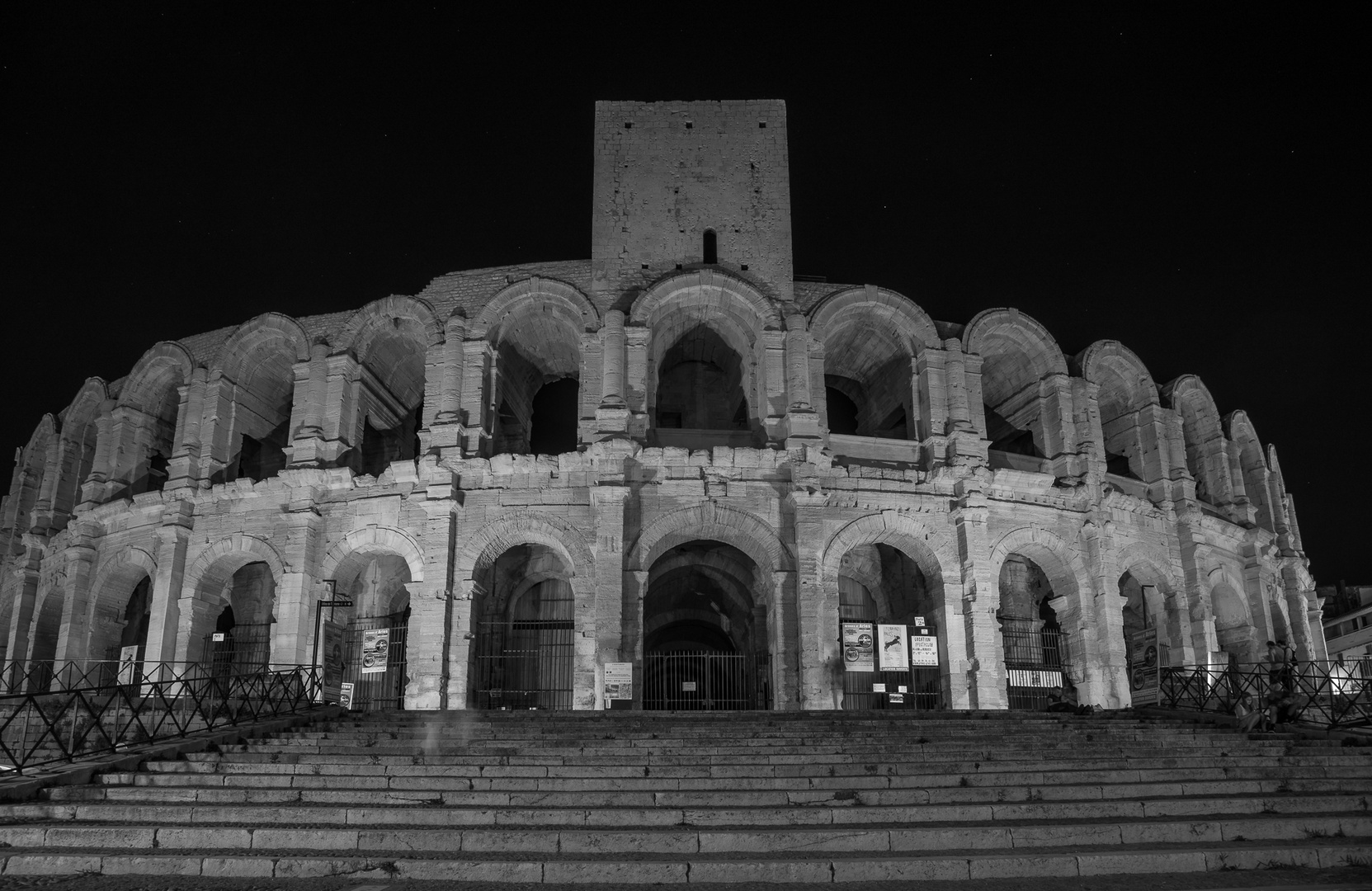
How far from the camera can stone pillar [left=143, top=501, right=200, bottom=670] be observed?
21.5 meters

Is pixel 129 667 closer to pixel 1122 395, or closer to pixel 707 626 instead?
pixel 707 626

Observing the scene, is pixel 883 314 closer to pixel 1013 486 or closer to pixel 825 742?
pixel 1013 486

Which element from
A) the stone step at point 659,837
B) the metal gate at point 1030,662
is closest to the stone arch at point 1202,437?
the metal gate at point 1030,662

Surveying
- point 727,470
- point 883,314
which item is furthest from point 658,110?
point 727,470

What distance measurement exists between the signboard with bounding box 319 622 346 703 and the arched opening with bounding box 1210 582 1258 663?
1969 cm

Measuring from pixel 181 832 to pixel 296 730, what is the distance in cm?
525

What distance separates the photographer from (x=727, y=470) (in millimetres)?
20750

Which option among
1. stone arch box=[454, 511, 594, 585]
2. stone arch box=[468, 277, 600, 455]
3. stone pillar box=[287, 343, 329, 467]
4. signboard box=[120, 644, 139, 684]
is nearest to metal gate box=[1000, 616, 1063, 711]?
stone arch box=[454, 511, 594, 585]

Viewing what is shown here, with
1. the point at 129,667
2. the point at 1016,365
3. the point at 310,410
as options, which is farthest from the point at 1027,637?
the point at 129,667

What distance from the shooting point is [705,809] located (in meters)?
8.89

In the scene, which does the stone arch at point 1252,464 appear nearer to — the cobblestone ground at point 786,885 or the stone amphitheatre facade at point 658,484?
the stone amphitheatre facade at point 658,484

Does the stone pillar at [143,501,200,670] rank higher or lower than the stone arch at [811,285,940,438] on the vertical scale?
lower

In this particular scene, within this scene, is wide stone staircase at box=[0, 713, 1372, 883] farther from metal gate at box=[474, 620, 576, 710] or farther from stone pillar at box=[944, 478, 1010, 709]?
metal gate at box=[474, 620, 576, 710]

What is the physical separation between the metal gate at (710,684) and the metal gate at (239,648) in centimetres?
864
